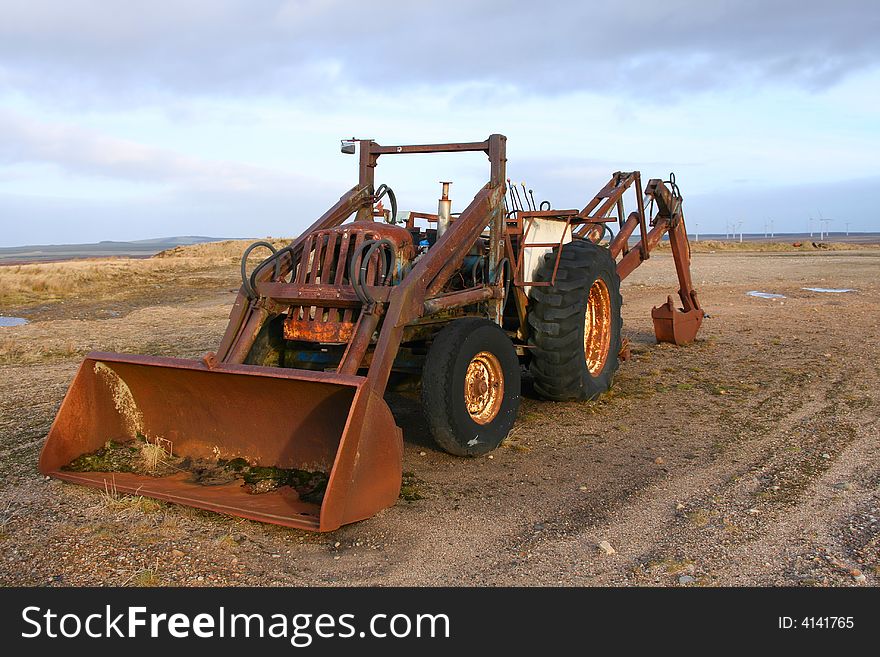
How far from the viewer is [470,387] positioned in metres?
5.57

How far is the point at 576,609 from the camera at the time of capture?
11.5 feet

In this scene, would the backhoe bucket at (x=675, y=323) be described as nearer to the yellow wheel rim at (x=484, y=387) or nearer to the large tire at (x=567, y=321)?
the large tire at (x=567, y=321)

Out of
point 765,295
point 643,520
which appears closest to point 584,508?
point 643,520

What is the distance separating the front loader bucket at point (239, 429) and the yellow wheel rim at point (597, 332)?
3.53m

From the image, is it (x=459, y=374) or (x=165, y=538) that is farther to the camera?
(x=459, y=374)

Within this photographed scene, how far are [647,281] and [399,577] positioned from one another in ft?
61.8

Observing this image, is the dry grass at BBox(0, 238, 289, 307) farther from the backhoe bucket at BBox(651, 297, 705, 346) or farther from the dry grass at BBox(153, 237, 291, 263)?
the backhoe bucket at BBox(651, 297, 705, 346)

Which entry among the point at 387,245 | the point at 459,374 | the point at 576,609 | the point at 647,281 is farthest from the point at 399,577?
the point at 647,281

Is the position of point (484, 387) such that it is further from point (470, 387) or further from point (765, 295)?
point (765, 295)

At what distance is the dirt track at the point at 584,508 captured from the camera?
387cm

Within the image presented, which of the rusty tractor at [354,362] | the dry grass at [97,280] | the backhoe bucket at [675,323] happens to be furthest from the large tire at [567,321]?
the dry grass at [97,280]

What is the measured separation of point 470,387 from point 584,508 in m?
1.24

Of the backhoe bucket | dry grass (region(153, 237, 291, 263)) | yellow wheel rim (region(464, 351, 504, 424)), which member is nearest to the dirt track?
yellow wheel rim (region(464, 351, 504, 424))

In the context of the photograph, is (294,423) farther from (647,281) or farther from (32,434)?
(647,281)
